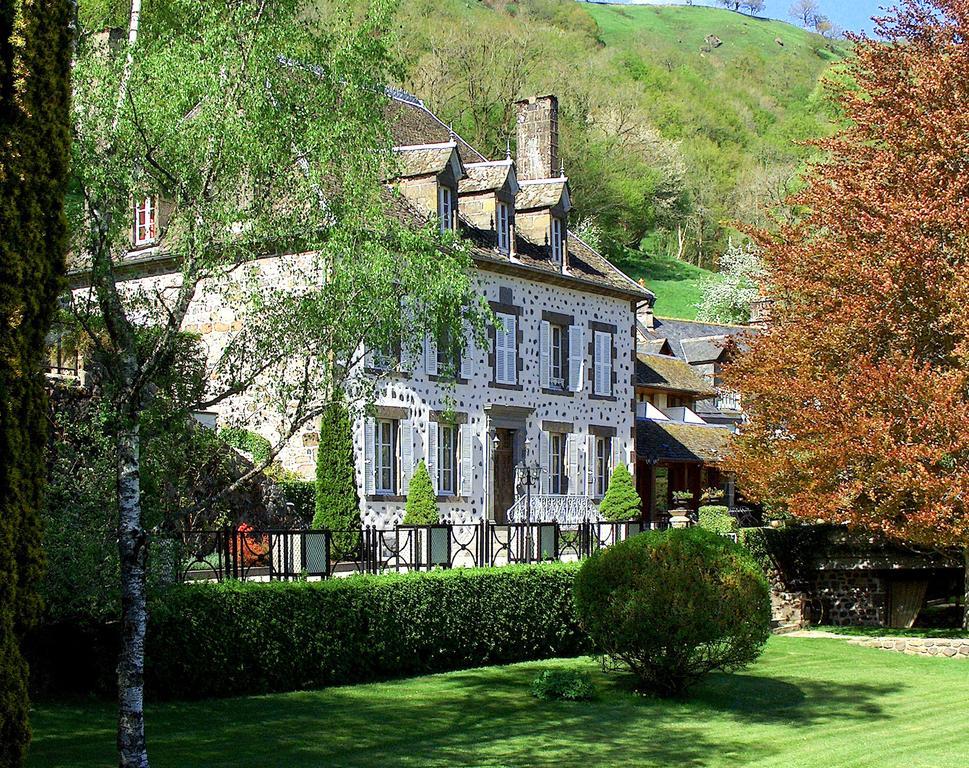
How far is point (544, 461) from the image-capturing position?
1238 inches

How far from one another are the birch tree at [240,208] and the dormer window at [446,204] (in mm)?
15636

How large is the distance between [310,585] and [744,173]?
79.2 metres

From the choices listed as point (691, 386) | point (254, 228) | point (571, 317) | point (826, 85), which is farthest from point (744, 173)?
point (254, 228)

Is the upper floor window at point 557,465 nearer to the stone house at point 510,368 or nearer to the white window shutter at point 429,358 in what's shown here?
the stone house at point 510,368

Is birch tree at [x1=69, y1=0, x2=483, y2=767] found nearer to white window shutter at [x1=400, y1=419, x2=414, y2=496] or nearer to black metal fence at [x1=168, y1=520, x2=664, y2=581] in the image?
black metal fence at [x1=168, y1=520, x2=664, y2=581]

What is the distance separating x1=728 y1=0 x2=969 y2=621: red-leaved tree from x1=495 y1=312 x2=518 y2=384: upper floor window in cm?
814

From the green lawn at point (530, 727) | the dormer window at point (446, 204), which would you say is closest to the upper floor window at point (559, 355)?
the dormer window at point (446, 204)

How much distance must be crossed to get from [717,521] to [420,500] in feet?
21.3

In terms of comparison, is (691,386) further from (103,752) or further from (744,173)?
(744,173)

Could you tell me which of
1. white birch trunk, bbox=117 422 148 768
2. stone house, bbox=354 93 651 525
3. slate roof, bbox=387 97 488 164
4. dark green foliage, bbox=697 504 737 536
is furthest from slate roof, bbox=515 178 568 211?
white birch trunk, bbox=117 422 148 768

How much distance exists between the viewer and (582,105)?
228ft

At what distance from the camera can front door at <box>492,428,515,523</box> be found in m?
30.3

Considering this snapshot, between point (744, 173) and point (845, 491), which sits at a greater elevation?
point (744, 173)

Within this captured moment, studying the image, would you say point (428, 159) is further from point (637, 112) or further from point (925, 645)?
point (637, 112)
